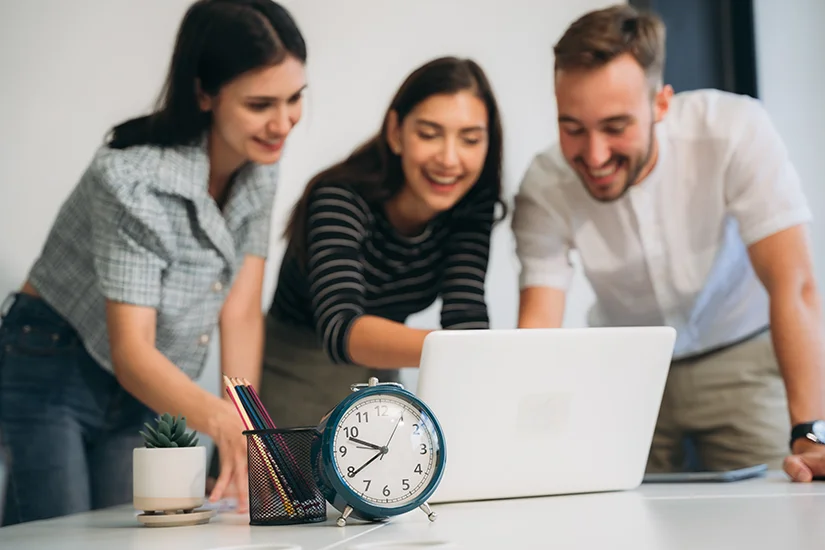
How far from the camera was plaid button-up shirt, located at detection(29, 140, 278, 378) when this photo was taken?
1510 millimetres

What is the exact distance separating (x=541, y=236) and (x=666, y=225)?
263 millimetres

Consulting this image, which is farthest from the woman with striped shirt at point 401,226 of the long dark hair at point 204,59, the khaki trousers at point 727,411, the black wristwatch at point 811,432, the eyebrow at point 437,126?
the black wristwatch at point 811,432

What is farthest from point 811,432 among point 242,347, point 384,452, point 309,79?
point 309,79

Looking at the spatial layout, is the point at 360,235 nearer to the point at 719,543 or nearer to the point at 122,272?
the point at 122,272

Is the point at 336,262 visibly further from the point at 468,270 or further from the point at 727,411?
the point at 727,411

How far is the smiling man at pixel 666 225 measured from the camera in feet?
5.76

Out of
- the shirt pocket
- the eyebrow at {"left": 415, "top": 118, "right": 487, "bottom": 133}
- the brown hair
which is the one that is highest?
the brown hair

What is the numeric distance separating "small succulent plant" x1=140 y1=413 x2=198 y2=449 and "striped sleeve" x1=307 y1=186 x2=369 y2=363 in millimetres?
640

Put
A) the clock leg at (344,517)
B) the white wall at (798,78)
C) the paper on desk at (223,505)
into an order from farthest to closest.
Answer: the white wall at (798,78)
the paper on desk at (223,505)
the clock leg at (344,517)

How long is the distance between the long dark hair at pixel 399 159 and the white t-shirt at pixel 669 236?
88mm

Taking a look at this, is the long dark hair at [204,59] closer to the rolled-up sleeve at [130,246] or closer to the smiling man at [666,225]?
the rolled-up sleeve at [130,246]

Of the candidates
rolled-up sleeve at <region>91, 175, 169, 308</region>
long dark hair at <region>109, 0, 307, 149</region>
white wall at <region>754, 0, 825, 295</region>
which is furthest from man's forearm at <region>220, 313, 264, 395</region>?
white wall at <region>754, 0, 825, 295</region>

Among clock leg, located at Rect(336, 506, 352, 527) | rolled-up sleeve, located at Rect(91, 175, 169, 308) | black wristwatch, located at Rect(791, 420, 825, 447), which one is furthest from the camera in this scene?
rolled-up sleeve, located at Rect(91, 175, 169, 308)

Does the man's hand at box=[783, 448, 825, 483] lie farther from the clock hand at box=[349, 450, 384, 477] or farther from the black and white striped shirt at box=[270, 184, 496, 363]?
the black and white striped shirt at box=[270, 184, 496, 363]
